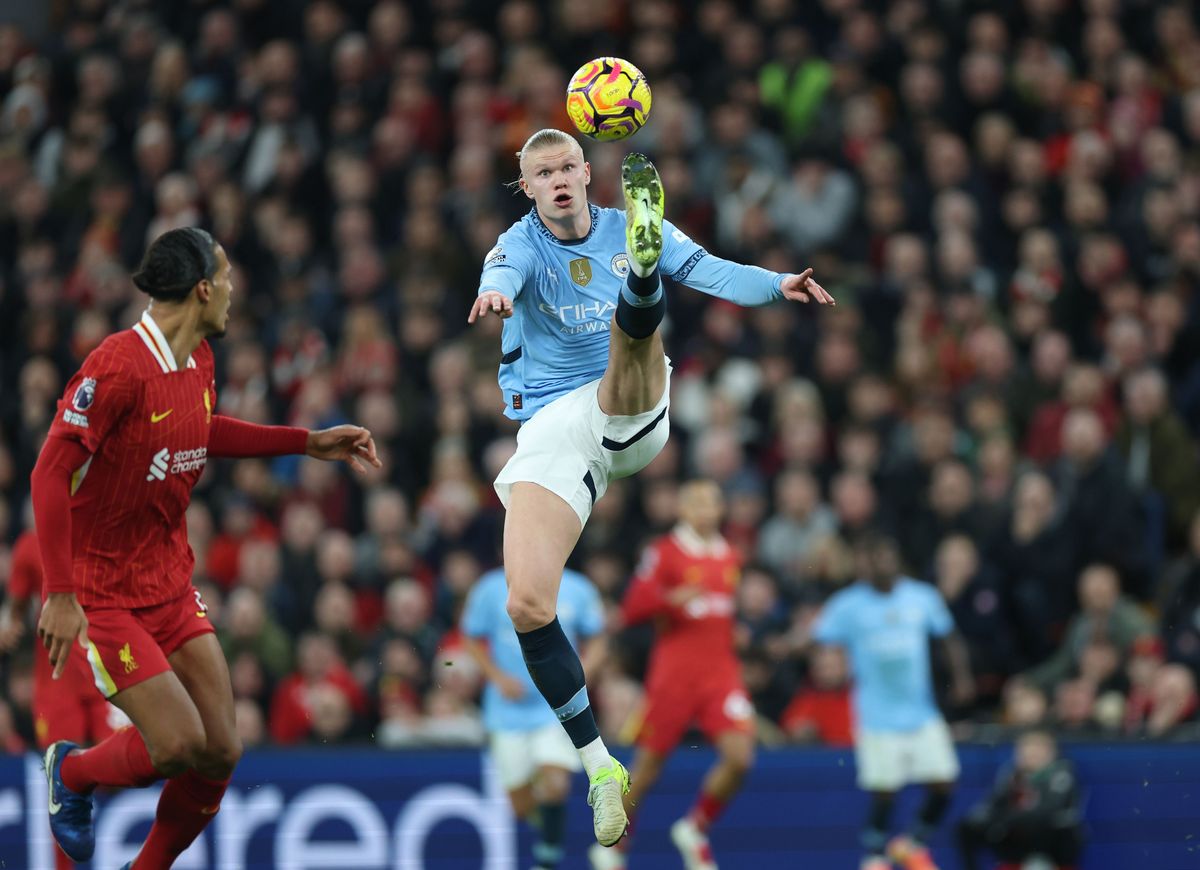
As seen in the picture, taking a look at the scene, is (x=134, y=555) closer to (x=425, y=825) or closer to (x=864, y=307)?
(x=425, y=825)

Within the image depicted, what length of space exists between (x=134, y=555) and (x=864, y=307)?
307 inches

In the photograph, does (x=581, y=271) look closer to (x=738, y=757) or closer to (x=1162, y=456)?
(x=738, y=757)

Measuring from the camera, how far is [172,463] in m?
7.57

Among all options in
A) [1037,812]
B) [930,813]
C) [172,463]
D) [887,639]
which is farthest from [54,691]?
[1037,812]

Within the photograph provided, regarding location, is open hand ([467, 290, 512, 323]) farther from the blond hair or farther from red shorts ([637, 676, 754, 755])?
red shorts ([637, 676, 754, 755])

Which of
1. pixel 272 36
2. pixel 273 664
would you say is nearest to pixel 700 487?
pixel 273 664

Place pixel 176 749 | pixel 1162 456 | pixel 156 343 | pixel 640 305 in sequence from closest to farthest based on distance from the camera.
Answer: pixel 640 305 < pixel 176 749 < pixel 156 343 < pixel 1162 456

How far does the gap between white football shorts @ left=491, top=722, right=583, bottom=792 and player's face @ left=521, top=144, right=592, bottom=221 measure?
16.1ft

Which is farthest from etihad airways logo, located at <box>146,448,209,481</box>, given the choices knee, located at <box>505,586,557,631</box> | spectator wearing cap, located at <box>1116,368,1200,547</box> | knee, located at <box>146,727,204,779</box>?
spectator wearing cap, located at <box>1116,368,1200,547</box>

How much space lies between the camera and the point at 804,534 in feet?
44.3

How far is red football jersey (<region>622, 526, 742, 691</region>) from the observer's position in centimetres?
1231

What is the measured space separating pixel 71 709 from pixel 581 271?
4.12 m

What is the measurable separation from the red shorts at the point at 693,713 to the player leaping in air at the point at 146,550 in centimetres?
468

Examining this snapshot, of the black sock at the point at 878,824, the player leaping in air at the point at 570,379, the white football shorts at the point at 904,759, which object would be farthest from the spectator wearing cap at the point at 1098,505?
the player leaping in air at the point at 570,379
